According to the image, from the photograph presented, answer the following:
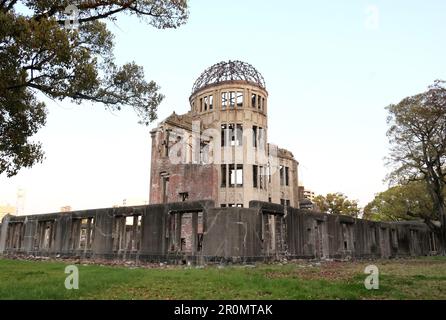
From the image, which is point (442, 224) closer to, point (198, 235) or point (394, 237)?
point (394, 237)

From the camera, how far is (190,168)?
110 ft

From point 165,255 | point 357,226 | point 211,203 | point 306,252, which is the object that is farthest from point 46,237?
point 357,226

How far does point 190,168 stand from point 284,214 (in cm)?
1681

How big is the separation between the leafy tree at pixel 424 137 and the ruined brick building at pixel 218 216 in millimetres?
3996

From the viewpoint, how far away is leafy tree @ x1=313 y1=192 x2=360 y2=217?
197ft

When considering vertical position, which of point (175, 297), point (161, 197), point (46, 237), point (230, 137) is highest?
point (230, 137)

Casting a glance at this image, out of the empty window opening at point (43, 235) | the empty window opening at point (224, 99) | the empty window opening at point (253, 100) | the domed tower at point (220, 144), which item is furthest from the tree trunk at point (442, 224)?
the empty window opening at point (43, 235)

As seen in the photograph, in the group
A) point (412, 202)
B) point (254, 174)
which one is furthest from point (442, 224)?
point (254, 174)

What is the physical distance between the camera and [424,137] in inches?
1201

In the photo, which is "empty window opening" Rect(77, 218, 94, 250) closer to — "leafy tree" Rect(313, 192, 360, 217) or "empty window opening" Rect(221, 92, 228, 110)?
"empty window opening" Rect(221, 92, 228, 110)

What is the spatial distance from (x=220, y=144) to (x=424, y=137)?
1614cm

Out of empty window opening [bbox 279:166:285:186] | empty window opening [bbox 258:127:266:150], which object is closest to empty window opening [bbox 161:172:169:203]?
empty window opening [bbox 258:127:266:150]

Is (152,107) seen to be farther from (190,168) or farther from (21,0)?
(190,168)

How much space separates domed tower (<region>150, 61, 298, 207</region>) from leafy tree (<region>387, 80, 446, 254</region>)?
11054 mm
